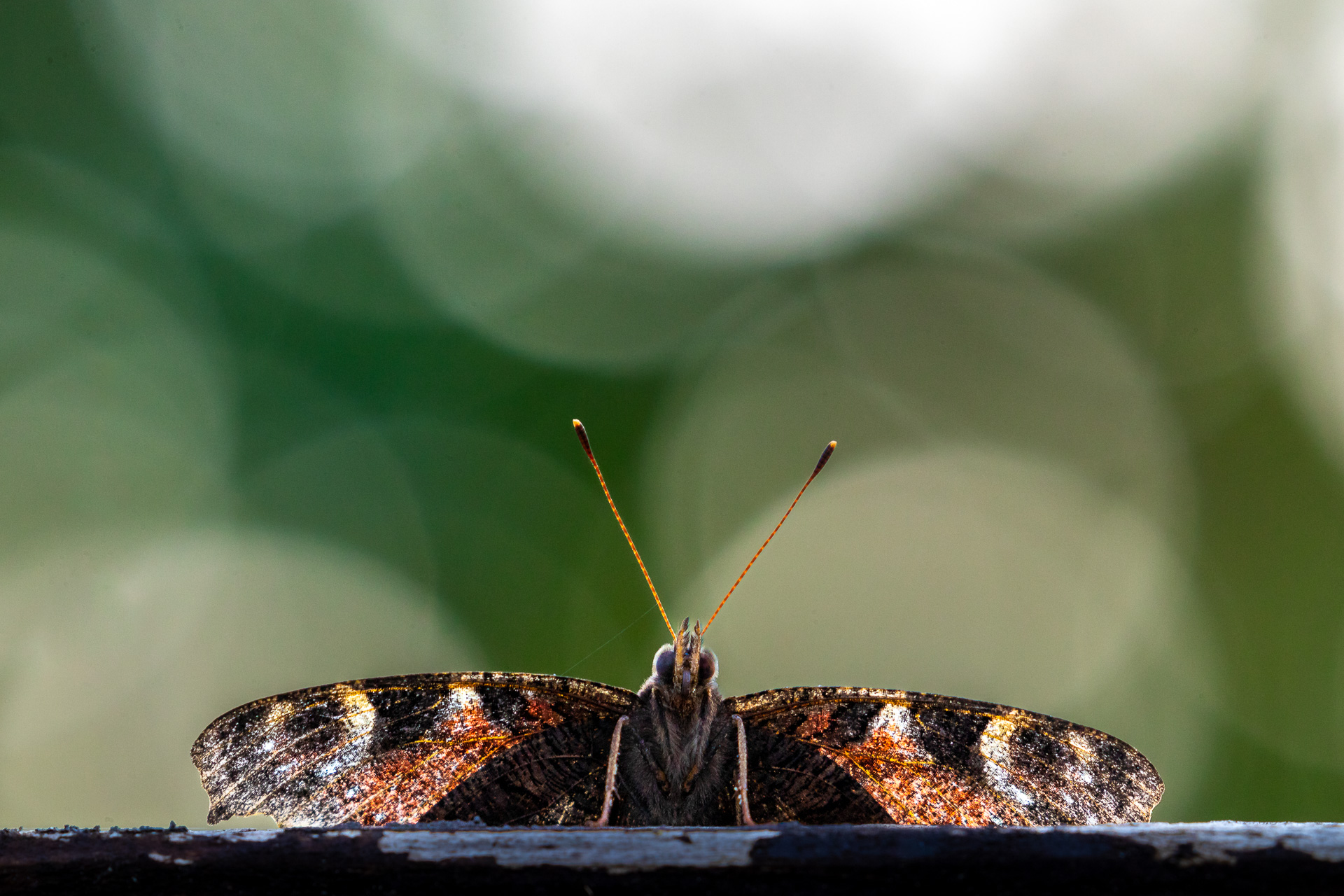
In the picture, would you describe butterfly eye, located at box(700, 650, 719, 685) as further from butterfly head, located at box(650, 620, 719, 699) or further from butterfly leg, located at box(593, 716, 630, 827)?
butterfly leg, located at box(593, 716, 630, 827)

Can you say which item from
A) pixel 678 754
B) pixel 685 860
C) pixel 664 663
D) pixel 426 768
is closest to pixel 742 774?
pixel 678 754

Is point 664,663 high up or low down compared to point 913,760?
up

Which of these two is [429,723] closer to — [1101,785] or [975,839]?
[975,839]

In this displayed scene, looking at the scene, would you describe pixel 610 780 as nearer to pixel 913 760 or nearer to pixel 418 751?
pixel 418 751

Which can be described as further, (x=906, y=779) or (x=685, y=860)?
(x=906, y=779)

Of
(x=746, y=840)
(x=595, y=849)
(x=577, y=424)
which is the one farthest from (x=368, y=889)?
(x=577, y=424)

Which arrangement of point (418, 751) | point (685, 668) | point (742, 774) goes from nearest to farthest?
point (742, 774) < point (418, 751) < point (685, 668)

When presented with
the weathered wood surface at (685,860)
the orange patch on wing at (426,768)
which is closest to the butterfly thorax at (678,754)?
the orange patch on wing at (426,768)

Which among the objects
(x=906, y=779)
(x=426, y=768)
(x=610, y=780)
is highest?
(x=426, y=768)
